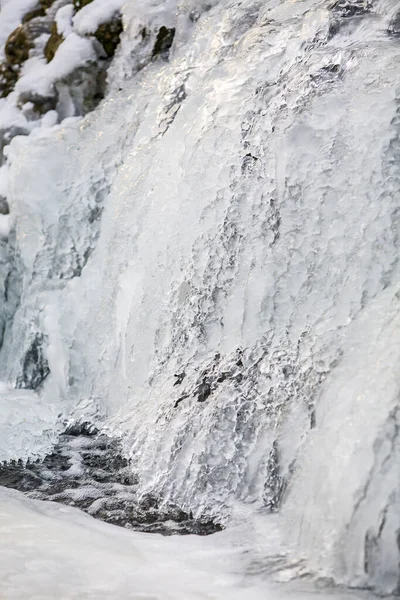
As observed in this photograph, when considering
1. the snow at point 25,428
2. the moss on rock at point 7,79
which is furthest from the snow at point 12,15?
the snow at point 25,428

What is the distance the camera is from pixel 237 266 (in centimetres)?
328

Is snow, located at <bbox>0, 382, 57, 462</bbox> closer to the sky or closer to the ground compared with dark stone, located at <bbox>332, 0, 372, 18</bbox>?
closer to the ground

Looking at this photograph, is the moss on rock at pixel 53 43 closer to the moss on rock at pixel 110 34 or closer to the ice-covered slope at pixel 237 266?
the moss on rock at pixel 110 34

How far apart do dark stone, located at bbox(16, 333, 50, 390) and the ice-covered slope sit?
0.01 meters

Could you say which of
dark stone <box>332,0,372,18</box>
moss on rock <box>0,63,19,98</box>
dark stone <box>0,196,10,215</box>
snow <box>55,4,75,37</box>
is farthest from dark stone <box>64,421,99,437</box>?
snow <box>55,4,75,37</box>

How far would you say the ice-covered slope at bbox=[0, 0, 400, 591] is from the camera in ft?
7.95

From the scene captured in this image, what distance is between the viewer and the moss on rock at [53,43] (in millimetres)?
6080

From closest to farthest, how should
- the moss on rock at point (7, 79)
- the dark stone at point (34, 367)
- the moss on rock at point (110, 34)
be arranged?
the dark stone at point (34, 367) < the moss on rock at point (110, 34) < the moss on rock at point (7, 79)

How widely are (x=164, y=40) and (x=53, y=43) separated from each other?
1.21m

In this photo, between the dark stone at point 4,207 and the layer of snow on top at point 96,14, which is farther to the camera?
the layer of snow on top at point 96,14

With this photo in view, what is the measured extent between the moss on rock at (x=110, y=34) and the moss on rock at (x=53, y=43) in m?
0.44

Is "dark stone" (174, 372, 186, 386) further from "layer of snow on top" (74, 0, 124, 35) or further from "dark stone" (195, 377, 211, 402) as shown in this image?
"layer of snow on top" (74, 0, 124, 35)

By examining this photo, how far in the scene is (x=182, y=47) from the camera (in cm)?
512

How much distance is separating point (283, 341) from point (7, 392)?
2.32 m
